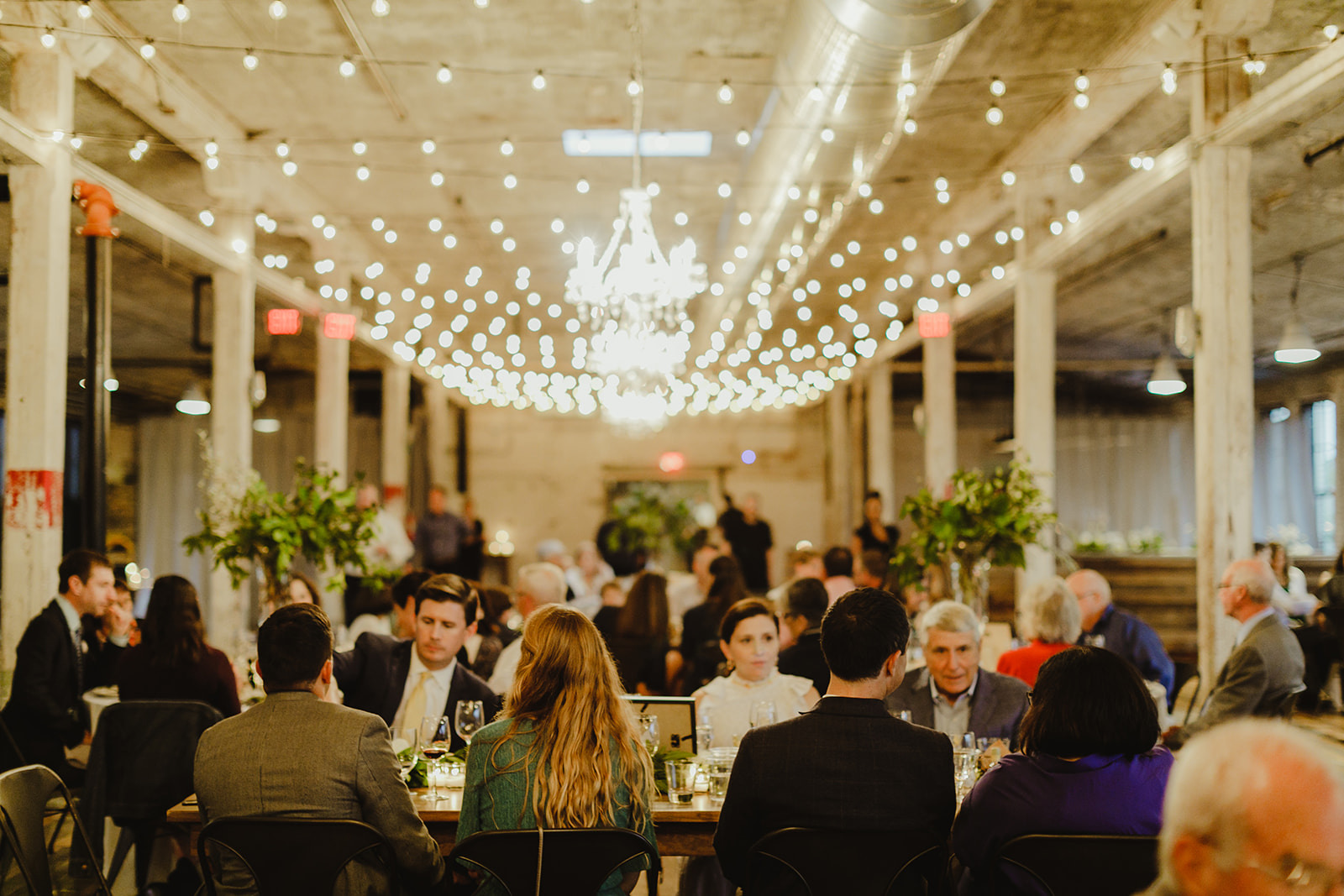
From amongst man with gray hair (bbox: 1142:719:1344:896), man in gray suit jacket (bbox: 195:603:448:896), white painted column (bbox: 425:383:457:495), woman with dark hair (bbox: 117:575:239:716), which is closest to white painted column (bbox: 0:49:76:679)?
woman with dark hair (bbox: 117:575:239:716)

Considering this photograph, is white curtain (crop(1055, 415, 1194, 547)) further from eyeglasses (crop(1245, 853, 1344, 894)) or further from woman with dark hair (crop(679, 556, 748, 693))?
eyeglasses (crop(1245, 853, 1344, 894))

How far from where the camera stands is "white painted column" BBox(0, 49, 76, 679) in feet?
16.8

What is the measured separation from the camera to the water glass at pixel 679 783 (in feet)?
9.27

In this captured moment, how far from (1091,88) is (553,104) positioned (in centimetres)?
357

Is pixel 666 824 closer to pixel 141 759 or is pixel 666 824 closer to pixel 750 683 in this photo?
pixel 750 683

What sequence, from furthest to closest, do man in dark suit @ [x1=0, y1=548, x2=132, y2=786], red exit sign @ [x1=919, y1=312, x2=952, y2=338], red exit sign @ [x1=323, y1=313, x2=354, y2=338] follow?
red exit sign @ [x1=919, y1=312, x2=952, y2=338], red exit sign @ [x1=323, y1=313, x2=354, y2=338], man in dark suit @ [x1=0, y1=548, x2=132, y2=786]

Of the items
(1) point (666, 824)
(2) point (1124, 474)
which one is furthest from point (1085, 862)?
(2) point (1124, 474)

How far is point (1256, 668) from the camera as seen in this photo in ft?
13.9

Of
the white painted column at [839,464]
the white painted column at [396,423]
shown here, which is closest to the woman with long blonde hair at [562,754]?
the white painted column at [396,423]

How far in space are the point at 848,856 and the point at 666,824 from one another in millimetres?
683

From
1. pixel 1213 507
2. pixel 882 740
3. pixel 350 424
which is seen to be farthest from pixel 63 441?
pixel 350 424

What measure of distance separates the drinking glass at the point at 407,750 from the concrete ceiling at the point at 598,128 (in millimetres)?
3761

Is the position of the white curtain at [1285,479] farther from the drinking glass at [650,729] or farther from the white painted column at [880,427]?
the drinking glass at [650,729]

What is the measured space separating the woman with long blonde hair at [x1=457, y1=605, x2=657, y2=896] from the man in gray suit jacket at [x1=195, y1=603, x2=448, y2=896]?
0.51ft
